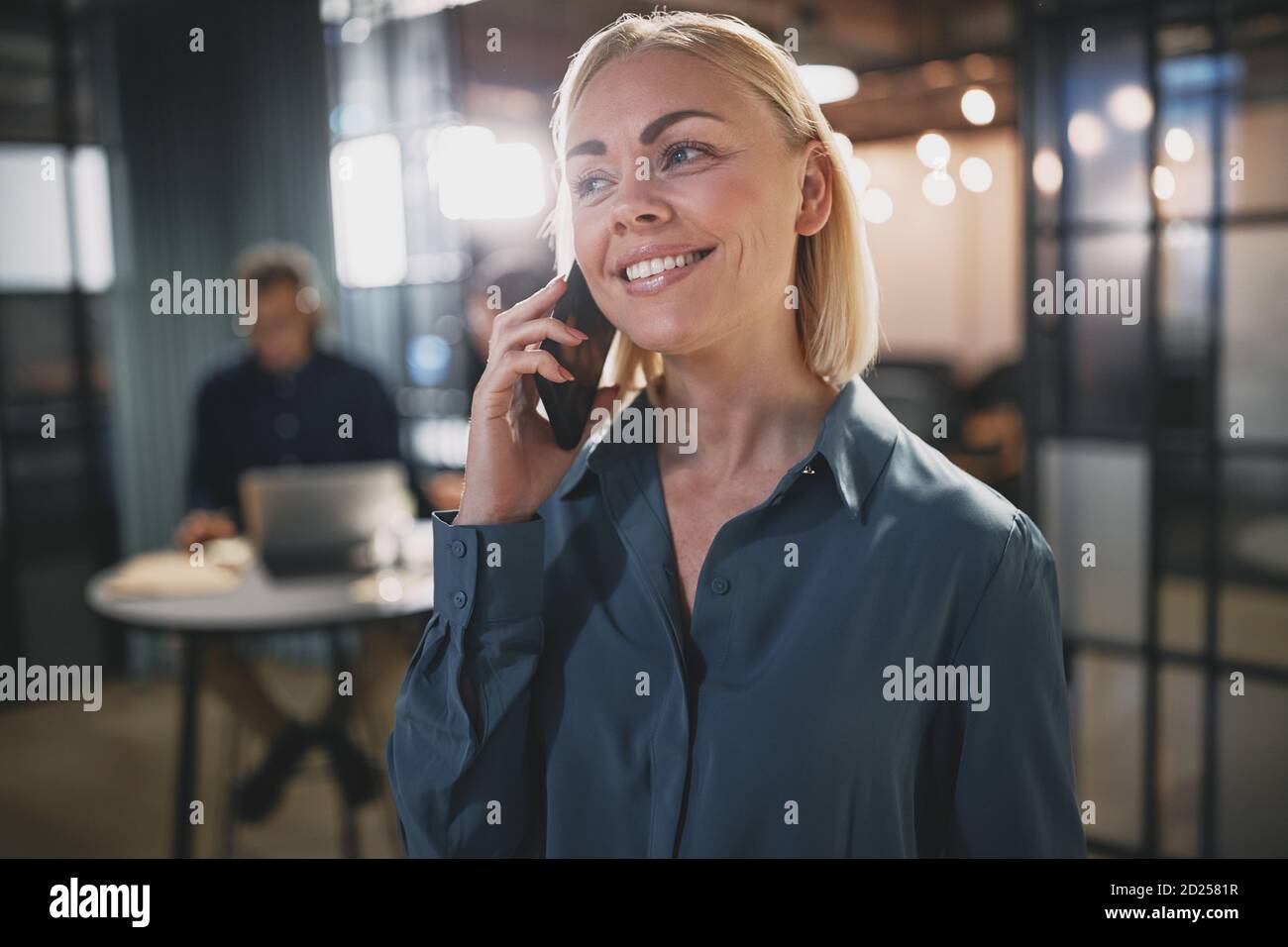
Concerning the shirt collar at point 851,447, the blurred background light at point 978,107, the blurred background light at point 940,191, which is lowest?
the shirt collar at point 851,447

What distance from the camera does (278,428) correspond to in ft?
11.0

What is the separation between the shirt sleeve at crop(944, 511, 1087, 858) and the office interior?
0.28 m

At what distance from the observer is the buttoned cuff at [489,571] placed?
98 centimetres

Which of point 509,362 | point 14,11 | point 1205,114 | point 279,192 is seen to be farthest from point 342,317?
point 509,362

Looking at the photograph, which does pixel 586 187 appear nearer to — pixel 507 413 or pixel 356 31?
pixel 507 413

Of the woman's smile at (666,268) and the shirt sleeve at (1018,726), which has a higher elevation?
the woman's smile at (666,268)

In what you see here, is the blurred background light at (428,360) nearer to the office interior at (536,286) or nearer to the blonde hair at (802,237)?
the office interior at (536,286)

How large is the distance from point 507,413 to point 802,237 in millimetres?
334

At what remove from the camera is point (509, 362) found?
99cm

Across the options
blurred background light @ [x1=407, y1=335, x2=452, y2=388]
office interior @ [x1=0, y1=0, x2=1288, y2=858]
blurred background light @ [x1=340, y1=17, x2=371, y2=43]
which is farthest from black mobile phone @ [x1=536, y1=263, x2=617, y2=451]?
blurred background light @ [x1=340, y1=17, x2=371, y2=43]

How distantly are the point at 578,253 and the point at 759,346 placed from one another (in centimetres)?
19

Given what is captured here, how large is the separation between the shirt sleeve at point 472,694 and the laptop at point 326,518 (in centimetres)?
138

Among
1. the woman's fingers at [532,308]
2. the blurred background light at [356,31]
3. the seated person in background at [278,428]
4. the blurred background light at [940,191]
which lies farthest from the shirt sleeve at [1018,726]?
the blurred background light at [940,191]
